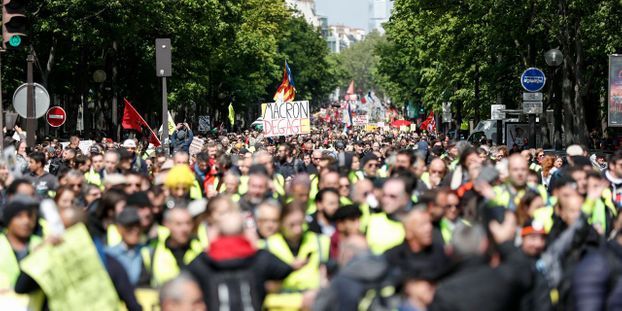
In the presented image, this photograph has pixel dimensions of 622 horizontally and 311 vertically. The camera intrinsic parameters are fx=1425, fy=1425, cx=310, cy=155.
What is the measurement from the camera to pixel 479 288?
279 inches

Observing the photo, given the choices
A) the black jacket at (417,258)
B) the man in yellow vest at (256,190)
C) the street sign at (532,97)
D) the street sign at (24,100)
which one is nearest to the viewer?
the black jacket at (417,258)

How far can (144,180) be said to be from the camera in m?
12.9

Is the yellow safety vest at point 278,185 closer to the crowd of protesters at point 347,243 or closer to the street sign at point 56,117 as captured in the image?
the crowd of protesters at point 347,243

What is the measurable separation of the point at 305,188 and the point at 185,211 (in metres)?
2.69

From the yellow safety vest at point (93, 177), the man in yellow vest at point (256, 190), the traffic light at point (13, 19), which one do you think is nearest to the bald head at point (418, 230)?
the man in yellow vest at point (256, 190)

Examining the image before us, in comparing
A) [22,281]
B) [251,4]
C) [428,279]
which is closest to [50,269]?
[22,281]

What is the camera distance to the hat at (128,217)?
31.1ft

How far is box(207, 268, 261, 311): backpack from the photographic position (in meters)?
8.00

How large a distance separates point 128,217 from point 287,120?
82.4 ft

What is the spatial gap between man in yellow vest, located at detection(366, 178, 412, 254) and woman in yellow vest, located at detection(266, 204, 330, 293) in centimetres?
60

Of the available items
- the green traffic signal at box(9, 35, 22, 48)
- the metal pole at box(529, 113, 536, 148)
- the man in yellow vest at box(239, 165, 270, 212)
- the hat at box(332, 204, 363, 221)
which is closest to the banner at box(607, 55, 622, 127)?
the metal pole at box(529, 113, 536, 148)

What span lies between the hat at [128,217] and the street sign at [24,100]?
35.7ft

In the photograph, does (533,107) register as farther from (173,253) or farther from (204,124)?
(204,124)

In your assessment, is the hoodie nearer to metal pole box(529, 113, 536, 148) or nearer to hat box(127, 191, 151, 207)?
hat box(127, 191, 151, 207)
